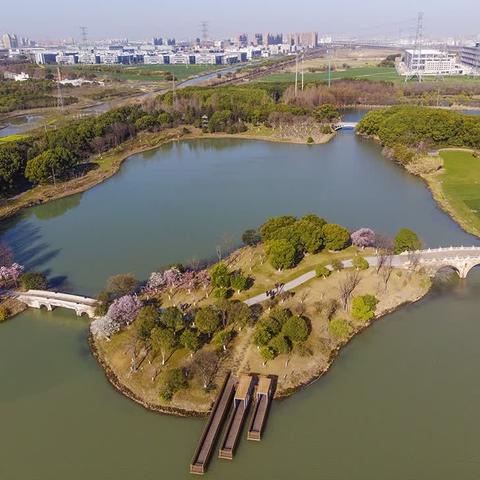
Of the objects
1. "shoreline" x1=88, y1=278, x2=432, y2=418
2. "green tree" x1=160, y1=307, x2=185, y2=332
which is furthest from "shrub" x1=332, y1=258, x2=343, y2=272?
"green tree" x1=160, y1=307, x2=185, y2=332

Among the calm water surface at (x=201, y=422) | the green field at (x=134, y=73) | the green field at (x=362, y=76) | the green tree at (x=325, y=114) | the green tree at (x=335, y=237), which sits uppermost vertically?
the green field at (x=134, y=73)

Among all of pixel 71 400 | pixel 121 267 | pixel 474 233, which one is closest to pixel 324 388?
pixel 71 400

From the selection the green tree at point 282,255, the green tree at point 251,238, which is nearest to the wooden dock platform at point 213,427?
the green tree at point 282,255

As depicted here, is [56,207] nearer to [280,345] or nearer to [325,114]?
[280,345]

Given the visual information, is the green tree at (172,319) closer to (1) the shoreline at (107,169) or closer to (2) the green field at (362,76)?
(1) the shoreline at (107,169)

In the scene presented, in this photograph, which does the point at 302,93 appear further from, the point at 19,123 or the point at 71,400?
the point at 71,400

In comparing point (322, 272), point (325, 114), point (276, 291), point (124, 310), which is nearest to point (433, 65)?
point (325, 114)
